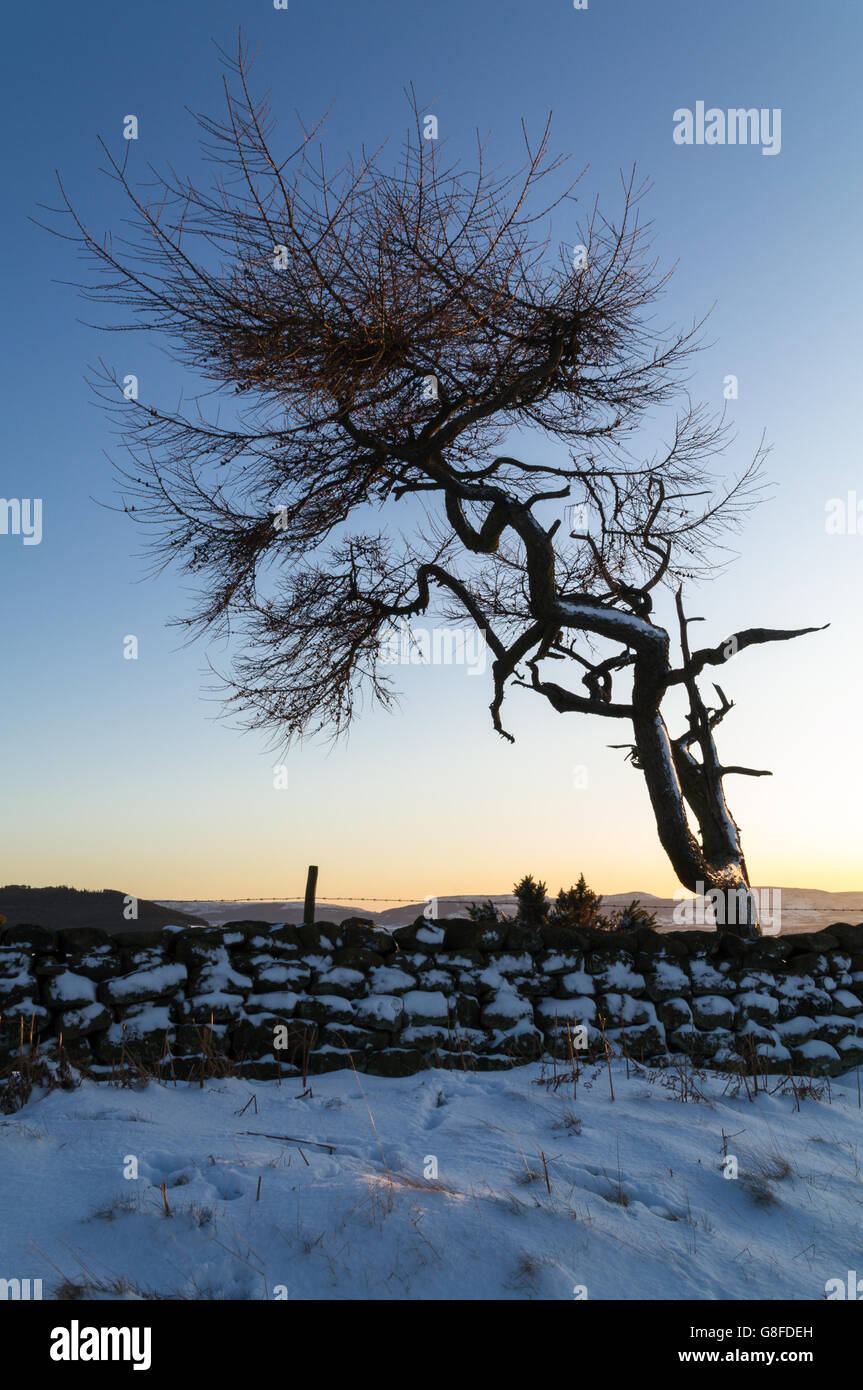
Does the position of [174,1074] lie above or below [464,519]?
below

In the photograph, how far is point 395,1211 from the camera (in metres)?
3.79

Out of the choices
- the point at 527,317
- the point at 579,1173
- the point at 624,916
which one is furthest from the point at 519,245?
the point at 624,916

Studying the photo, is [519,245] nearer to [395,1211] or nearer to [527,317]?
[527,317]

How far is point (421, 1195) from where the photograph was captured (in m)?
3.99

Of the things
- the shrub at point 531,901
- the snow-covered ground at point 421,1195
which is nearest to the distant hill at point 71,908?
the shrub at point 531,901

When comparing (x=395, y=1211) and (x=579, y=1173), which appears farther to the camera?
(x=579, y=1173)

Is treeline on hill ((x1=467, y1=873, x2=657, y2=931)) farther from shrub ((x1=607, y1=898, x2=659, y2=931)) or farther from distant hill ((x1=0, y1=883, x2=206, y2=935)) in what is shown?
distant hill ((x1=0, y1=883, x2=206, y2=935))

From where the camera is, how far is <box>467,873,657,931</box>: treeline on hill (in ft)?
37.1

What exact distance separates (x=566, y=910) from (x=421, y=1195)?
835 cm

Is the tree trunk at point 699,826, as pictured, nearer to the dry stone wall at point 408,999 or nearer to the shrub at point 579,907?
the dry stone wall at point 408,999

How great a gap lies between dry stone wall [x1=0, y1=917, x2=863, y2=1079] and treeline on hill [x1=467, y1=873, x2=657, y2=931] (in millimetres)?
3034

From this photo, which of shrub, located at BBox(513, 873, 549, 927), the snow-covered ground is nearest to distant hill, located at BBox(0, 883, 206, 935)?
shrub, located at BBox(513, 873, 549, 927)
